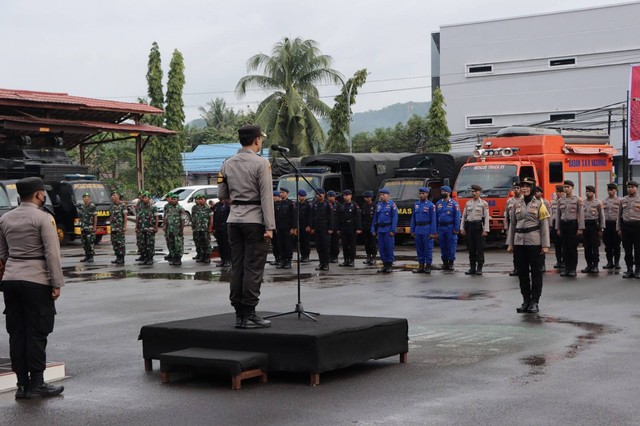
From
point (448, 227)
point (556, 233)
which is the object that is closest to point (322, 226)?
point (448, 227)

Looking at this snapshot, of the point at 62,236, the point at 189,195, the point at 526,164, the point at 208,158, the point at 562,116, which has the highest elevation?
the point at 562,116

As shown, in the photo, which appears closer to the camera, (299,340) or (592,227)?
(299,340)

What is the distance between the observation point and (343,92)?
169ft

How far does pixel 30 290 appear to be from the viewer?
8.49 m

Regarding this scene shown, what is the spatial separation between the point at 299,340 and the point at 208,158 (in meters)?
64.0

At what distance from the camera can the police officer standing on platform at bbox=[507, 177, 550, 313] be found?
527 inches

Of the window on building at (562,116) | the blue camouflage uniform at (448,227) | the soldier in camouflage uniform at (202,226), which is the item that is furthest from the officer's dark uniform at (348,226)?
the window on building at (562,116)

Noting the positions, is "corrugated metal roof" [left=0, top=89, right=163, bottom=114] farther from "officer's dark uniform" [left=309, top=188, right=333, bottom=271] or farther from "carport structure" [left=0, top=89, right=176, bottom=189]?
"officer's dark uniform" [left=309, top=188, right=333, bottom=271]

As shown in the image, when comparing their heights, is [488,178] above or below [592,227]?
above

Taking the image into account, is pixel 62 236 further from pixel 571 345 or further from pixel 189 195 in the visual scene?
pixel 571 345

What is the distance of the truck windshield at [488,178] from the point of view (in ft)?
89.4

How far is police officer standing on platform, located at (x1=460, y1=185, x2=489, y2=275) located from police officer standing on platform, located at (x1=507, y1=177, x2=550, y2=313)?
228 inches

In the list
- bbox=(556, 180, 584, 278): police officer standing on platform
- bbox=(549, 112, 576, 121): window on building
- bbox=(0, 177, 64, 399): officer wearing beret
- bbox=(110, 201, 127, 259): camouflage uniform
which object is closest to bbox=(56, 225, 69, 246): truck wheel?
bbox=(110, 201, 127, 259): camouflage uniform

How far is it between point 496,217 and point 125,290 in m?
12.5
